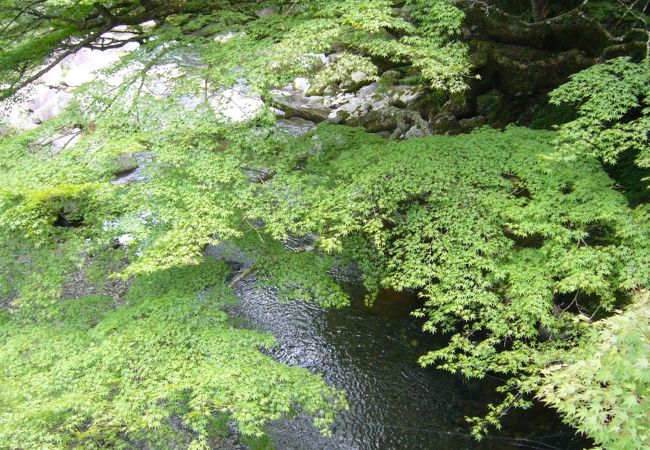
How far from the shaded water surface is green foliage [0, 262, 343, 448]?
6.00 feet

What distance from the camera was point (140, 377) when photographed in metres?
5.52

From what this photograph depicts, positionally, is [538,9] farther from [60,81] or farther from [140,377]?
[60,81]

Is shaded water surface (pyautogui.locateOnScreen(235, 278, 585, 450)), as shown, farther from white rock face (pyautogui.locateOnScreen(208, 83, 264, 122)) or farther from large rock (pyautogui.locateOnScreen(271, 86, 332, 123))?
large rock (pyautogui.locateOnScreen(271, 86, 332, 123))

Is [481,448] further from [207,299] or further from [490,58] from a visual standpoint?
[490,58]

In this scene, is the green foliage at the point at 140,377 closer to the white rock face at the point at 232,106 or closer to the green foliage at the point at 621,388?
Answer: the green foliage at the point at 621,388

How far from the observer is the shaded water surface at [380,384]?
7.21m

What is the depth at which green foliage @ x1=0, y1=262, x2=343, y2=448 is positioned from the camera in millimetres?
5117

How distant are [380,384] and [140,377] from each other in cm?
450

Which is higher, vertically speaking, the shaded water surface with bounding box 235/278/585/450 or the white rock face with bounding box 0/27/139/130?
the white rock face with bounding box 0/27/139/130

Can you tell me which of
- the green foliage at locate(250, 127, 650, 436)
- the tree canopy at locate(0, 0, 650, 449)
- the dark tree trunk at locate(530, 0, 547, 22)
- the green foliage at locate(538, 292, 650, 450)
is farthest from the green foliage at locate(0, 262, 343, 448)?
the dark tree trunk at locate(530, 0, 547, 22)

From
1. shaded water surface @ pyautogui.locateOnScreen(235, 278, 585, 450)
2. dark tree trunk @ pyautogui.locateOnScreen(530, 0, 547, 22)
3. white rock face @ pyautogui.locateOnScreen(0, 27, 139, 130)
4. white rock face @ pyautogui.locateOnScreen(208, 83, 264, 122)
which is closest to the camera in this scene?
shaded water surface @ pyautogui.locateOnScreen(235, 278, 585, 450)

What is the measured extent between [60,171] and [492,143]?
270 inches

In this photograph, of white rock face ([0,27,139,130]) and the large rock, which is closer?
the large rock

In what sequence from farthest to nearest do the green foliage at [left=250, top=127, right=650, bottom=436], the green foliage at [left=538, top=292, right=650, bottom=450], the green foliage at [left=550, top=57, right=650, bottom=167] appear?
1. the green foliage at [left=550, top=57, right=650, bottom=167]
2. the green foliage at [left=250, top=127, right=650, bottom=436]
3. the green foliage at [left=538, top=292, right=650, bottom=450]
